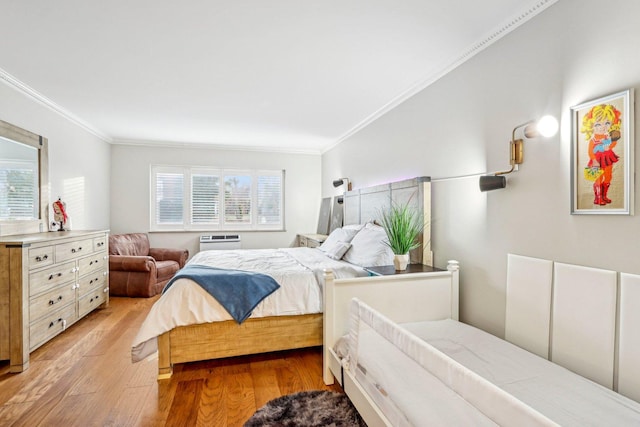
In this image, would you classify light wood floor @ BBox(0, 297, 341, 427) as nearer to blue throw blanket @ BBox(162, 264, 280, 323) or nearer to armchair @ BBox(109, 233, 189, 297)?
blue throw blanket @ BBox(162, 264, 280, 323)

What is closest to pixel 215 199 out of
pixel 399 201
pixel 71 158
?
pixel 71 158

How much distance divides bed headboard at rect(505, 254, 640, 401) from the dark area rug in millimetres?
1148

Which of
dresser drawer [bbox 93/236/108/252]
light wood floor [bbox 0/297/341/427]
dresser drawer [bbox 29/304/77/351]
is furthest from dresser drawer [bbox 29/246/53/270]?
dresser drawer [bbox 93/236/108/252]

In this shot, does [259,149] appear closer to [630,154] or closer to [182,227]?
[182,227]

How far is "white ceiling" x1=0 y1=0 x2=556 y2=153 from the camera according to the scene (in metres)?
1.94

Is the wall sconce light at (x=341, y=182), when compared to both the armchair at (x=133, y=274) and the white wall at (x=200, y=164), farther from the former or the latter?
the armchair at (x=133, y=274)

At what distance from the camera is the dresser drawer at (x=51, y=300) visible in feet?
8.44

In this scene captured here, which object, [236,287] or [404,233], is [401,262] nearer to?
[404,233]

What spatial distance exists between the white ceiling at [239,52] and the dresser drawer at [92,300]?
225 cm

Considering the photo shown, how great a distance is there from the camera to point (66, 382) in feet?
7.38

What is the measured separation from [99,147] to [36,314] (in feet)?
10.8

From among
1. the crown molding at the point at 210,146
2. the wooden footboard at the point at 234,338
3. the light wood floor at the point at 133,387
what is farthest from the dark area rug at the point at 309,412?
the crown molding at the point at 210,146

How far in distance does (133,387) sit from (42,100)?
3316mm

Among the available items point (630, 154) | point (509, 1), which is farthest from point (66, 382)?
point (509, 1)
